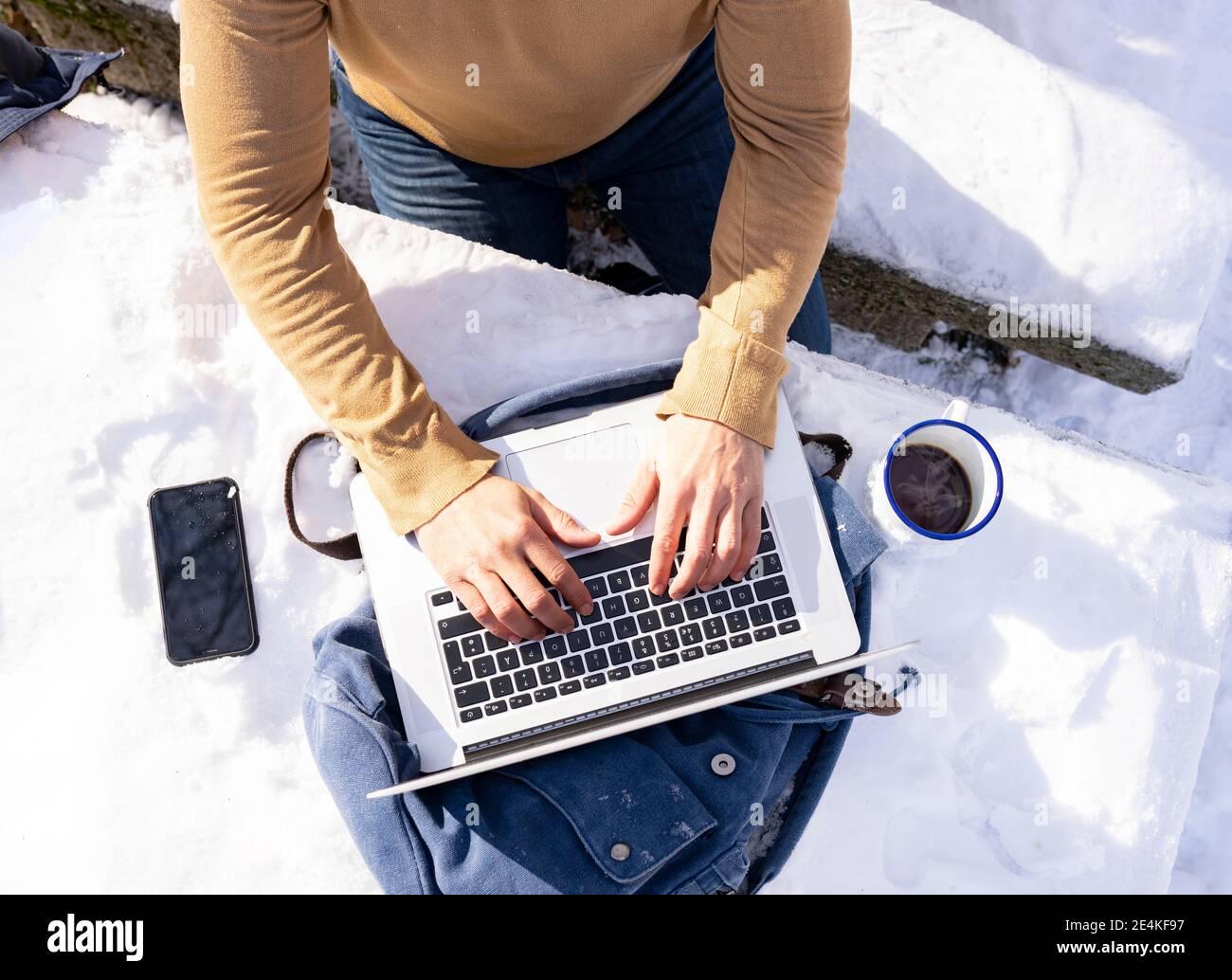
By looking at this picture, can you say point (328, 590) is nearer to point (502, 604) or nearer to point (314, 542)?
point (314, 542)

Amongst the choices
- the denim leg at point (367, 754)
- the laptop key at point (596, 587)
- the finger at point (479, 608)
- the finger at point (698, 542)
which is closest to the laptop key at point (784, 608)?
the finger at point (698, 542)

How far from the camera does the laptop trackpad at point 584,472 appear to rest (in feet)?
3.67

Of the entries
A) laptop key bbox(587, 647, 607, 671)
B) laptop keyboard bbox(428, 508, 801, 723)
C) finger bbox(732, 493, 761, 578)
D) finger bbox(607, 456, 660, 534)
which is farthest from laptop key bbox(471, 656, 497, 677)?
finger bbox(732, 493, 761, 578)

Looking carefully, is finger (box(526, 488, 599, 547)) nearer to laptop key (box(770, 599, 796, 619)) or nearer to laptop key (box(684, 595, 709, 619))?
laptop key (box(684, 595, 709, 619))

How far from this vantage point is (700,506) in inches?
42.3

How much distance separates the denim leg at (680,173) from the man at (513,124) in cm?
14

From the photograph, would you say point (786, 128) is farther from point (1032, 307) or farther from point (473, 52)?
point (1032, 307)

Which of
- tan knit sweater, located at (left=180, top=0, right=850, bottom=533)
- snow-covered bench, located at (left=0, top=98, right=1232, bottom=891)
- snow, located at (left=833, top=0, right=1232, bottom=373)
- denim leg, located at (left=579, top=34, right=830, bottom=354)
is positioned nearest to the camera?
tan knit sweater, located at (left=180, top=0, right=850, bottom=533)

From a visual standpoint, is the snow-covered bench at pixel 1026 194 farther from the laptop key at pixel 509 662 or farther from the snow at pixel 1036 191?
the laptop key at pixel 509 662

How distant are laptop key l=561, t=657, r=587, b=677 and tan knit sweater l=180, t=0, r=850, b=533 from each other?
0.81ft

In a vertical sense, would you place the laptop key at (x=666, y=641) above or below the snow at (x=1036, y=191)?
below

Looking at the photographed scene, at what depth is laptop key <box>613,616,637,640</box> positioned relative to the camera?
3.56 feet
